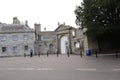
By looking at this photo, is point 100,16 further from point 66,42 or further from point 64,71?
point 64,71

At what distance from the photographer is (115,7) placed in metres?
40.5

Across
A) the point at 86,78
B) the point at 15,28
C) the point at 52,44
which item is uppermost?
the point at 15,28

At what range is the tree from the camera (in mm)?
40266

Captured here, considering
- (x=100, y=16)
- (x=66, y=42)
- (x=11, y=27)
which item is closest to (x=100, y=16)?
(x=100, y=16)

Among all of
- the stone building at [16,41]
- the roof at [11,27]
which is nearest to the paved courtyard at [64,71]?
the stone building at [16,41]

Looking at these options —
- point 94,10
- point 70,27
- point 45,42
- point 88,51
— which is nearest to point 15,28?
point 45,42

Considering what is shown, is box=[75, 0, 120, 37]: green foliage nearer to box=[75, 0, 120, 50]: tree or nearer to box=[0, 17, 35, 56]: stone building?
box=[75, 0, 120, 50]: tree

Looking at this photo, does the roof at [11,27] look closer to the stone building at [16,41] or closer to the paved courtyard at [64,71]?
the stone building at [16,41]

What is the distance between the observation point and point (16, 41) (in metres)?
75.2

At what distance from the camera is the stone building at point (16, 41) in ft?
245

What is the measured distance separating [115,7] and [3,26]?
1715 inches

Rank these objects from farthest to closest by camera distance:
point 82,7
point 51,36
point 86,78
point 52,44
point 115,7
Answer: point 51,36
point 52,44
point 82,7
point 115,7
point 86,78

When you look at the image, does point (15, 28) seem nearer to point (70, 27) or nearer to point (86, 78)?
point (70, 27)

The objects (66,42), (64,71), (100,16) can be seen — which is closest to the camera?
(64,71)
